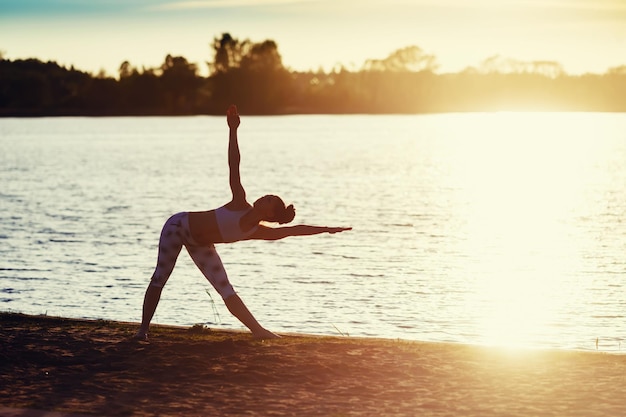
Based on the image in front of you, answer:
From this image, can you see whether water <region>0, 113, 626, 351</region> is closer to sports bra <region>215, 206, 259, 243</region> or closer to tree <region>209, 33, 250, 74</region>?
sports bra <region>215, 206, 259, 243</region>

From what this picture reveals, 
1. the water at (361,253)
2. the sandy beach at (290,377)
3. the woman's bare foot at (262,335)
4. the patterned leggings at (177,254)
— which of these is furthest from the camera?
the water at (361,253)

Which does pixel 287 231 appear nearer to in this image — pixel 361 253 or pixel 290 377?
pixel 290 377

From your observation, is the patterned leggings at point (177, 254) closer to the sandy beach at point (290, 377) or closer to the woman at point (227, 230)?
the woman at point (227, 230)

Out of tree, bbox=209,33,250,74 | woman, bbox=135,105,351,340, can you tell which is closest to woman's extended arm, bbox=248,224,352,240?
woman, bbox=135,105,351,340

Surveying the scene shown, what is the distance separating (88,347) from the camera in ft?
32.5

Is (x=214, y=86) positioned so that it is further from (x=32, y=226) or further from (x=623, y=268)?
(x=623, y=268)

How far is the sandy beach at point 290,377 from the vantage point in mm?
7816

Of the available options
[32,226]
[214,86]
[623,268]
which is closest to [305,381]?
[623,268]

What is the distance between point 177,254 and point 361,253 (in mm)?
16137

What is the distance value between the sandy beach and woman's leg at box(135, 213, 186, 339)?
289 millimetres

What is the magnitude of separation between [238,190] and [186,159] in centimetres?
7238

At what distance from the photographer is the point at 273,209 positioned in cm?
940

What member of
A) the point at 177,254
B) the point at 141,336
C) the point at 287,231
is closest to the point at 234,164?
the point at 287,231

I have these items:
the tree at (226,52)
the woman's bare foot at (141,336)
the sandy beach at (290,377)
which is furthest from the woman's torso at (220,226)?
the tree at (226,52)
